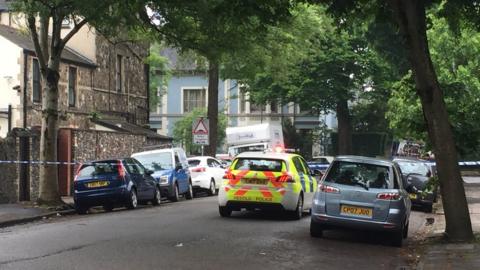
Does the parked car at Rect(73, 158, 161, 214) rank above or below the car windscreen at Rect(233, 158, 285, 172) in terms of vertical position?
below

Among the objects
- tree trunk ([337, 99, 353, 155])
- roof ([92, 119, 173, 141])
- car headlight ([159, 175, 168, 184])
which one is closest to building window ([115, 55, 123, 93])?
roof ([92, 119, 173, 141])

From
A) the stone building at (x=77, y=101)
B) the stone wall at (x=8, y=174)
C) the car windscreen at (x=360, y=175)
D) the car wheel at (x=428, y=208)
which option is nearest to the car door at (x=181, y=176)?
the stone building at (x=77, y=101)

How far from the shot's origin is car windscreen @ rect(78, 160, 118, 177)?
62.7ft

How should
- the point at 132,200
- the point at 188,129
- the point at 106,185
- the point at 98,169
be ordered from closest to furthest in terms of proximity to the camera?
the point at 106,185 < the point at 98,169 < the point at 132,200 < the point at 188,129

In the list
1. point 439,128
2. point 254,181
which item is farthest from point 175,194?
point 439,128

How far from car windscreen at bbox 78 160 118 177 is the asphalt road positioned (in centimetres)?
308

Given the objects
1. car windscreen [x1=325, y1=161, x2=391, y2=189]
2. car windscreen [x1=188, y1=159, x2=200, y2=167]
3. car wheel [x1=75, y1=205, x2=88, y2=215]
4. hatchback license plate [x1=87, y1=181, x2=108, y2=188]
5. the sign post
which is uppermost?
the sign post

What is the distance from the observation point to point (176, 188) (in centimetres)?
2323

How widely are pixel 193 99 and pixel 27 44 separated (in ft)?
119

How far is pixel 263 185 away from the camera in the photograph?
1559cm

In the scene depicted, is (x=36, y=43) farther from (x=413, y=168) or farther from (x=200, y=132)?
(x=413, y=168)

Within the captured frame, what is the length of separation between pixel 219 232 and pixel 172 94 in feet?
170

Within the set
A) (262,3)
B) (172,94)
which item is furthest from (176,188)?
(172,94)

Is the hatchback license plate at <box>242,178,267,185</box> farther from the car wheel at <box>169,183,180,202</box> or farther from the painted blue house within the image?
the painted blue house
